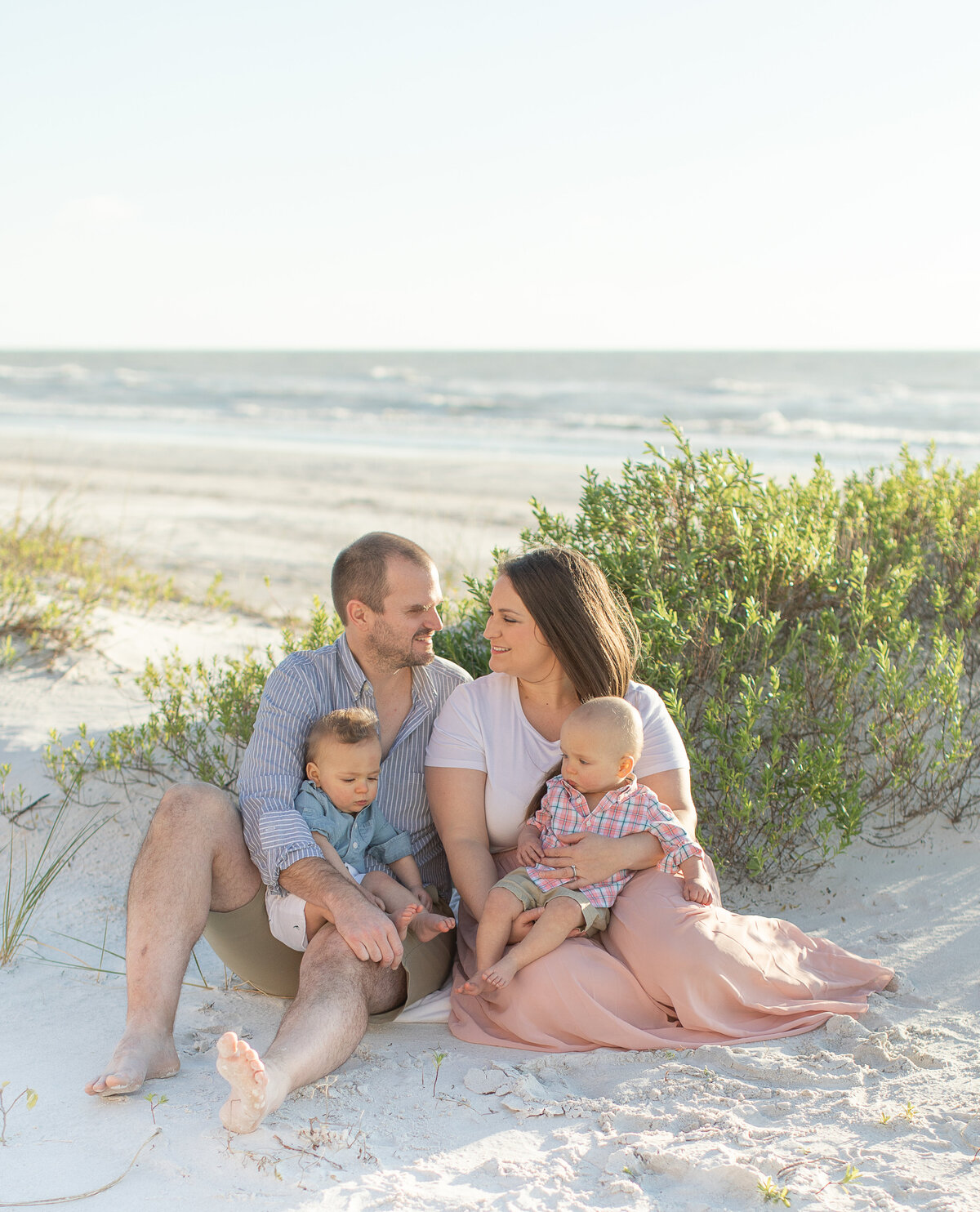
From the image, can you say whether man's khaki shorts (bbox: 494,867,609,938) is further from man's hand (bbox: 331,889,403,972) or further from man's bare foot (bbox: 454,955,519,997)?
man's hand (bbox: 331,889,403,972)

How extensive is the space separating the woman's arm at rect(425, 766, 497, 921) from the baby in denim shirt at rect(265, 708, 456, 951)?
148 mm

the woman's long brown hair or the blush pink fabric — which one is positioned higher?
the woman's long brown hair

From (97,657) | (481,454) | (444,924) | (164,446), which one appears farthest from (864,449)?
(444,924)

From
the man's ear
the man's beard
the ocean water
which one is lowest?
the man's beard

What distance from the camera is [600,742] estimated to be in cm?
325

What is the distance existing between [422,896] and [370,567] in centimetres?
109

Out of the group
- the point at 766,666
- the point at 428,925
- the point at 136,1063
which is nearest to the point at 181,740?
the point at 428,925

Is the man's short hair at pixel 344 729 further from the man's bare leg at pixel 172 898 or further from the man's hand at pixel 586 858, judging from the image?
the man's hand at pixel 586 858

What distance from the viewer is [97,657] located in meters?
5.98

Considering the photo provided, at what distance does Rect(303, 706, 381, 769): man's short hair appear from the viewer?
334 centimetres

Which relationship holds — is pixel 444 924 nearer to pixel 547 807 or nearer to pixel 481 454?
pixel 547 807

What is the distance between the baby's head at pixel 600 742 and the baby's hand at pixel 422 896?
0.61m

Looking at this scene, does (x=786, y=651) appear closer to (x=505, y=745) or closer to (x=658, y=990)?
(x=505, y=745)

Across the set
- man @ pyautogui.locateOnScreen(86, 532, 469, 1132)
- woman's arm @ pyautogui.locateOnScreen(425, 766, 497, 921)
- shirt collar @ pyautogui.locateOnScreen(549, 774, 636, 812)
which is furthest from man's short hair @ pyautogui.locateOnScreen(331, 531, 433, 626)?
shirt collar @ pyautogui.locateOnScreen(549, 774, 636, 812)
